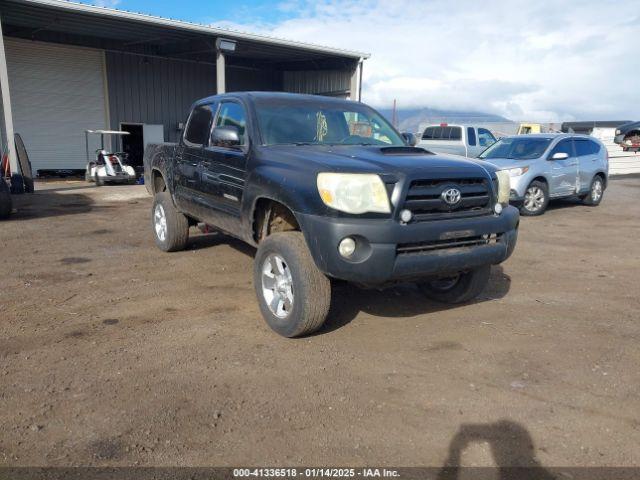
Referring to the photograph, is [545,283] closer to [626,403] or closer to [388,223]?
[626,403]

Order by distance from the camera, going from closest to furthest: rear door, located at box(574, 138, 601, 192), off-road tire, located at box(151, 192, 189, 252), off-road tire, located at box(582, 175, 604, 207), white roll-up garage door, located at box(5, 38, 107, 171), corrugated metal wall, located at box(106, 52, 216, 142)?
off-road tire, located at box(151, 192, 189, 252)
rear door, located at box(574, 138, 601, 192)
off-road tire, located at box(582, 175, 604, 207)
white roll-up garage door, located at box(5, 38, 107, 171)
corrugated metal wall, located at box(106, 52, 216, 142)

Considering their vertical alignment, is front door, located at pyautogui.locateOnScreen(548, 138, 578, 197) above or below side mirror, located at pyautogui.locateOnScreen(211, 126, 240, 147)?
below

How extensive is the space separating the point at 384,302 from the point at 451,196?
1.57 metres

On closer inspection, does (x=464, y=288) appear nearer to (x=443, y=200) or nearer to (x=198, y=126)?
(x=443, y=200)

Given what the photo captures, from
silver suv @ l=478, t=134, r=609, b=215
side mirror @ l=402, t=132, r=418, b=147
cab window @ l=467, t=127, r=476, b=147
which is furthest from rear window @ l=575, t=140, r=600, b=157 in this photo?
side mirror @ l=402, t=132, r=418, b=147

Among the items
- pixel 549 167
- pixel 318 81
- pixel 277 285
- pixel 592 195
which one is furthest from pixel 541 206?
pixel 318 81

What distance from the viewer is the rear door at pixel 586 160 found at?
1180 cm

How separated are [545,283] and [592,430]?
317 centimetres

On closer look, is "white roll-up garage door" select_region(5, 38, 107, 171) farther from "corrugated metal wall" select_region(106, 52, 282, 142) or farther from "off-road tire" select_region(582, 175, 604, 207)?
"off-road tire" select_region(582, 175, 604, 207)

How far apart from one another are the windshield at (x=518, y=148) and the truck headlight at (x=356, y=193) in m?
8.50

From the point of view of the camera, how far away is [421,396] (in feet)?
10.8

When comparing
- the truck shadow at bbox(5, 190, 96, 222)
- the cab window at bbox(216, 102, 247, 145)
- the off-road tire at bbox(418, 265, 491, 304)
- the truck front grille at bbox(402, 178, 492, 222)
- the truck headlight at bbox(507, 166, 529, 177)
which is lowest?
the truck shadow at bbox(5, 190, 96, 222)

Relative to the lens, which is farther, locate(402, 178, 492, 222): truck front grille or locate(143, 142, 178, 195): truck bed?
locate(143, 142, 178, 195): truck bed

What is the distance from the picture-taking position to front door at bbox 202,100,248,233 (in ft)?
15.4
